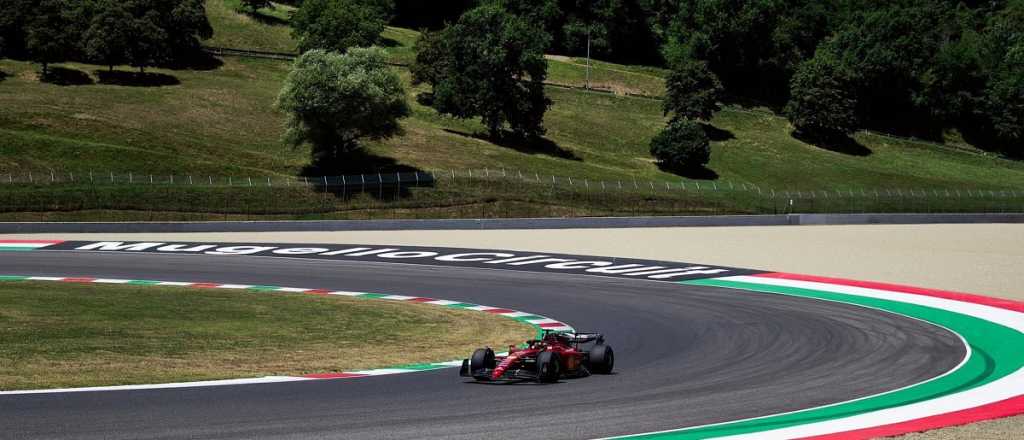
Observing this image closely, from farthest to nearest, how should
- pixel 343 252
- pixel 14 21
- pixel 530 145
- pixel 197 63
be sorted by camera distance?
pixel 197 63 → pixel 14 21 → pixel 530 145 → pixel 343 252

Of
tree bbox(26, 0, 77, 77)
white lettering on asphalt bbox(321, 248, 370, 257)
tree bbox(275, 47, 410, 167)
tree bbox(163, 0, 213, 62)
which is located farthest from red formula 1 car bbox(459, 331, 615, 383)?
tree bbox(163, 0, 213, 62)

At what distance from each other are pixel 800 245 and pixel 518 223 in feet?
52.3

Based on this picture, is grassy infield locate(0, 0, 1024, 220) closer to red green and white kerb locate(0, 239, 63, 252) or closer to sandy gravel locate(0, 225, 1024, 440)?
sandy gravel locate(0, 225, 1024, 440)

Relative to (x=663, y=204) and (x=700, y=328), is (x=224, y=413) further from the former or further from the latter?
(x=663, y=204)

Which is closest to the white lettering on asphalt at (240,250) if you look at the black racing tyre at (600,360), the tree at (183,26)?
the black racing tyre at (600,360)

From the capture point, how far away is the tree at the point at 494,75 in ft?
339

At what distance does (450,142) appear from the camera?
9856 centimetres

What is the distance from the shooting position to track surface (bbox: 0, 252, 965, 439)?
13609 mm

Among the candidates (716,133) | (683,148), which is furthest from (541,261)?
(716,133)

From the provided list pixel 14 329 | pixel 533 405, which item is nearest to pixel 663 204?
pixel 14 329

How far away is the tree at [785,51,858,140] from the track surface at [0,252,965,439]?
93710mm

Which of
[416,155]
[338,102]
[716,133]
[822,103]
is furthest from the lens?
[822,103]

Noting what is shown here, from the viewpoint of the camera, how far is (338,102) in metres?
79.6

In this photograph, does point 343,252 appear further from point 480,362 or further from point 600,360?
point 480,362
